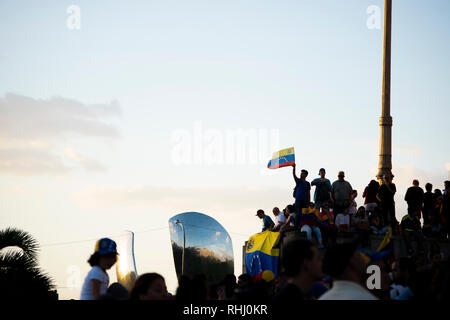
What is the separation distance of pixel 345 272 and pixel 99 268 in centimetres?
311

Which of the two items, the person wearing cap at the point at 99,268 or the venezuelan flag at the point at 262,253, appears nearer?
the person wearing cap at the point at 99,268

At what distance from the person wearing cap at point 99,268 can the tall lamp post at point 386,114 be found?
17598 mm

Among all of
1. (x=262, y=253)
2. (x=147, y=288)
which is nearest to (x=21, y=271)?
(x=262, y=253)

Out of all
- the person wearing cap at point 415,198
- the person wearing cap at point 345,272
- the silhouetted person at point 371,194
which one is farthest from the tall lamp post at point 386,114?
the person wearing cap at point 345,272

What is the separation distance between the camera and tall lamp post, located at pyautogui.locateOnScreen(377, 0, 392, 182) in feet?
79.3

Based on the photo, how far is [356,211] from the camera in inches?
751

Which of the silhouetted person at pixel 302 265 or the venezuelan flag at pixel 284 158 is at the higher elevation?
the venezuelan flag at pixel 284 158

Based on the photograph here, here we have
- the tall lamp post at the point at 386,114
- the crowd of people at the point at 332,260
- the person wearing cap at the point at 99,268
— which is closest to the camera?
the crowd of people at the point at 332,260

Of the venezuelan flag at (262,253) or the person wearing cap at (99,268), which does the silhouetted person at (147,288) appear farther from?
the venezuelan flag at (262,253)

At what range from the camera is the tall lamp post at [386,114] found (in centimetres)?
2416

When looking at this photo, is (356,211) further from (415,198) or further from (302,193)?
(302,193)

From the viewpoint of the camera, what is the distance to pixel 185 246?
2786cm
